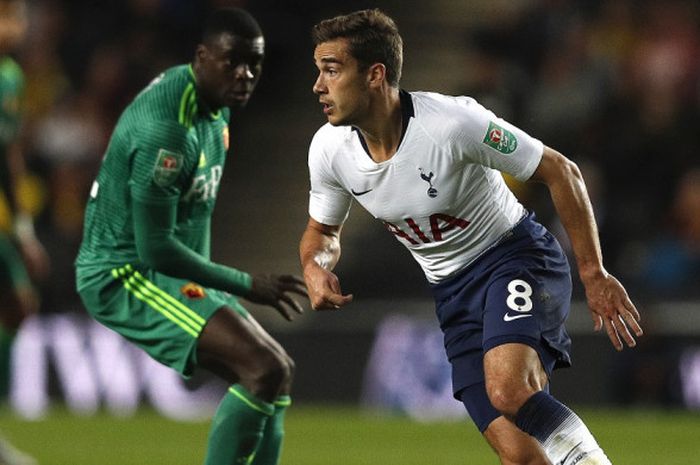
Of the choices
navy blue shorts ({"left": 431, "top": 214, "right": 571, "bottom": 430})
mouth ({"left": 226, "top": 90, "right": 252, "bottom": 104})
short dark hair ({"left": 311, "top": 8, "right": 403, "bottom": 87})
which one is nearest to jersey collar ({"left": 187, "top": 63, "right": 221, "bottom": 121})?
mouth ({"left": 226, "top": 90, "right": 252, "bottom": 104})

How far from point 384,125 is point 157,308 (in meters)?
1.56

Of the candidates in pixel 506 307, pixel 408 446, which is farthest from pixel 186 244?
pixel 408 446

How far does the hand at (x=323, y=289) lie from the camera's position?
591cm

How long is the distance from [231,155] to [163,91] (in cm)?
1011

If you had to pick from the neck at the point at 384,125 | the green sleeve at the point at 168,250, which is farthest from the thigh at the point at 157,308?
the neck at the point at 384,125

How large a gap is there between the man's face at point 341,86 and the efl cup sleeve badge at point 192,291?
1.33 m

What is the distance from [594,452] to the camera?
561cm

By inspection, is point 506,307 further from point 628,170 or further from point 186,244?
point 628,170

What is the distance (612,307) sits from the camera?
5816 millimetres

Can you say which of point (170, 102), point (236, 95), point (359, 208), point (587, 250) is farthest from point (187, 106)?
point (359, 208)

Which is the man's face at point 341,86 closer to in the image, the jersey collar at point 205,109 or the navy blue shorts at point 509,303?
the navy blue shorts at point 509,303

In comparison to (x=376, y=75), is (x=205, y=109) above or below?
below

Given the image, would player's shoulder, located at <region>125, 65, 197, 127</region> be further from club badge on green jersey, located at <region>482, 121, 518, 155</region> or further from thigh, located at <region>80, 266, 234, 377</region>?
club badge on green jersey, located at <region>482, 121, 518, 155</region>

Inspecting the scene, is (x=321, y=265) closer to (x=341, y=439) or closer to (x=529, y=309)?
(x=529, y=309)
